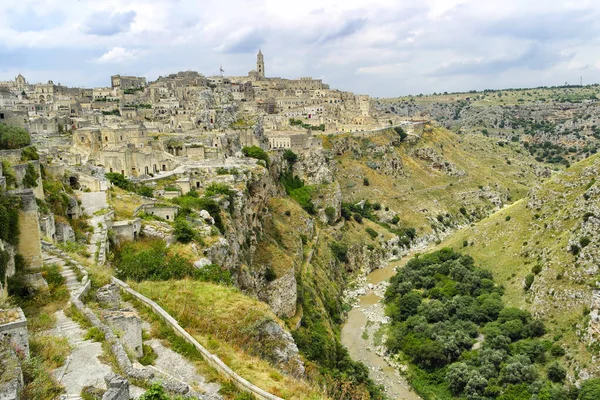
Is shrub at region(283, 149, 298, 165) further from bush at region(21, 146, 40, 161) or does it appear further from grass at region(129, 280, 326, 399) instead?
grass at region(129, 280, 326, 399)

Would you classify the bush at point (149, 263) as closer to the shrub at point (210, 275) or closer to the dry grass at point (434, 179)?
the shrub at point (210, 275)

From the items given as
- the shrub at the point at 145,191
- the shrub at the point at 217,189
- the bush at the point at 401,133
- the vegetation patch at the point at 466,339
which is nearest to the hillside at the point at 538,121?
the bush at the point at 401,133

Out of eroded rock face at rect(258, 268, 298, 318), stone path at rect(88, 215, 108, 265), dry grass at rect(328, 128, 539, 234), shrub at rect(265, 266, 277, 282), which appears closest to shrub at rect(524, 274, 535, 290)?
eroded rock face at rect(258, 268, 298, 318)

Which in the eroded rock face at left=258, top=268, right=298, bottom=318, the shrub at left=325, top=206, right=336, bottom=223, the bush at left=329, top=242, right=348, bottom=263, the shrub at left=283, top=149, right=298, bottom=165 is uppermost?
the shrub at left=283, top=149, right=298, bottom=165

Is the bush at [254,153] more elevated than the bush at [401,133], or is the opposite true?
the bush at [401,133]

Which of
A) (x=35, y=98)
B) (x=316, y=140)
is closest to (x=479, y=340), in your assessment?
(x=316, y=140)

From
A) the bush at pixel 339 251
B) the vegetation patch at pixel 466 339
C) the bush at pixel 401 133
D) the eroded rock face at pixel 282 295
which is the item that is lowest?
the vegetation patch at pixel 466 339
